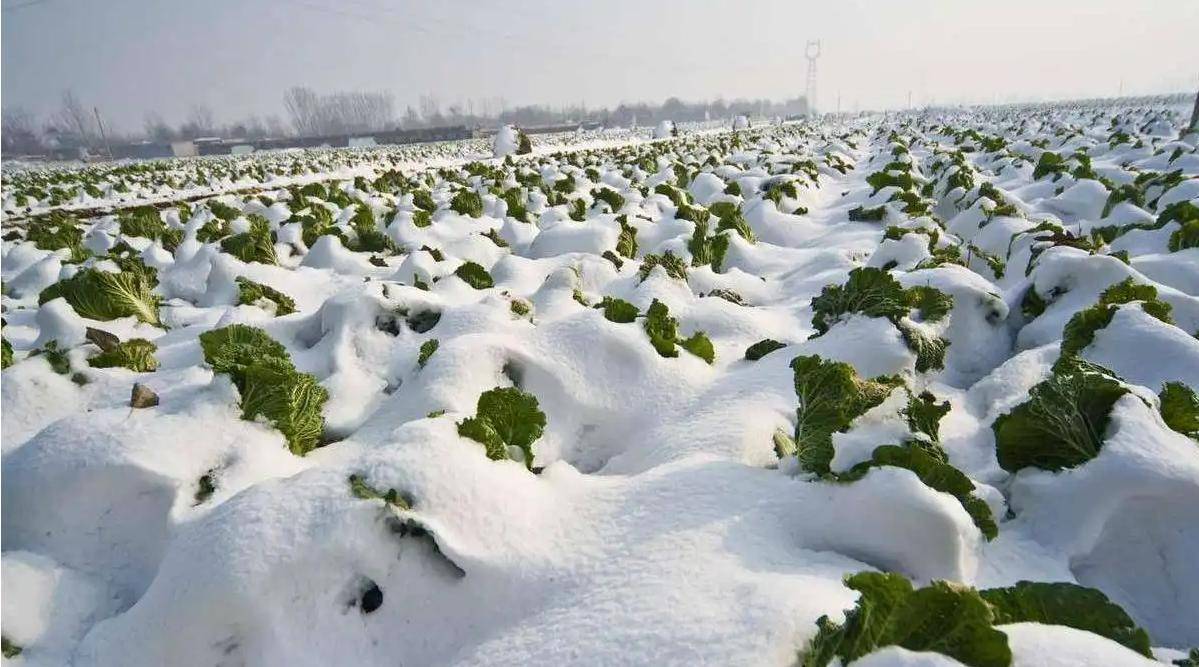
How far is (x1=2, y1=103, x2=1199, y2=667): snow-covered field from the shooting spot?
224 cm

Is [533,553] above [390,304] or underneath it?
underneath

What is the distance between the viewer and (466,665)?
223 centimetres

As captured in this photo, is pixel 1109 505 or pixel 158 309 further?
pixel 158 309

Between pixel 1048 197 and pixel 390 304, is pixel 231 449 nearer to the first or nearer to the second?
pixel 390 304

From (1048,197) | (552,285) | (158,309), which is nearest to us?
(552,285)

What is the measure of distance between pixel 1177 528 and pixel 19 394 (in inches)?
245

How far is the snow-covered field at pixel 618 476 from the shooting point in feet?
7.34

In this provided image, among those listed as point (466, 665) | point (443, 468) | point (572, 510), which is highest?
point (443, 468)

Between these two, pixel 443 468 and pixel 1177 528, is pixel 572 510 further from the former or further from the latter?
pixel 1177 528

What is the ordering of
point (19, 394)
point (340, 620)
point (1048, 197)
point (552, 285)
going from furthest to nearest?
point (1048, 197) → point (552, 285) → point (19, 394) → point (340, 620)

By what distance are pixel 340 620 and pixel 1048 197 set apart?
44.5 feet

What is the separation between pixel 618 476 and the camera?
3352 mm

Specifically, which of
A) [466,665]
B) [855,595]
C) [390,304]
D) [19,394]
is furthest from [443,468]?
[19,394]

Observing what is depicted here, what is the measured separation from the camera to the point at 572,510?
287cm
